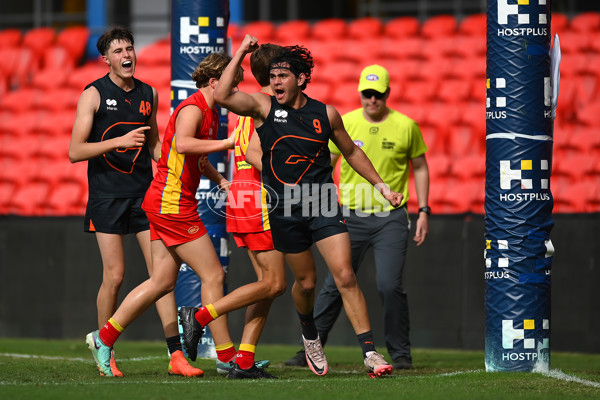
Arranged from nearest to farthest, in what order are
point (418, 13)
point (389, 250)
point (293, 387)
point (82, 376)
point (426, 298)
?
point (293, 387) < point (82, 376) < point (389, 250) < point (426, 298) < point (418, 13)

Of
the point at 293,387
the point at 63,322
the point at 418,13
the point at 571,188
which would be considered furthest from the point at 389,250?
the point at 418,13

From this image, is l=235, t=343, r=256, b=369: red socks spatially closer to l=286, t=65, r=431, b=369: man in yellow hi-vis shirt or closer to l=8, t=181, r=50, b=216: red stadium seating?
l=286, t=65, r=431, b=369: man in yellow hi-vis shirt

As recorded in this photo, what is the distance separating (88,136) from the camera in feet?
22.4

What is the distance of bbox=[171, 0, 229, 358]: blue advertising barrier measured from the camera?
845 cm

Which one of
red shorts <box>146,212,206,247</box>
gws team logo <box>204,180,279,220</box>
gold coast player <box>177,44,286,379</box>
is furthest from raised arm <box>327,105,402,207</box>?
red shorts <box>146,212,206,247</box>

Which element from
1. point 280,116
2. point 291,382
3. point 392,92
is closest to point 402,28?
point 392,92

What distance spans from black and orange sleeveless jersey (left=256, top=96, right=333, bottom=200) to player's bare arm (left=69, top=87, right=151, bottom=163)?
0.84 m

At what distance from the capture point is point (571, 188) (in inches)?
433

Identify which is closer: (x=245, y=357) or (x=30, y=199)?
(x=245, y=357)

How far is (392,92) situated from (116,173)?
6781 millimetres

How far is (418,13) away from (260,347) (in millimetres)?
8571

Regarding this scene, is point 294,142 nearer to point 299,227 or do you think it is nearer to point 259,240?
point 299,227

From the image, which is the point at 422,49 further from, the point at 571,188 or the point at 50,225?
the point at 50,225

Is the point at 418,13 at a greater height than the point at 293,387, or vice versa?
the point at 418,13
